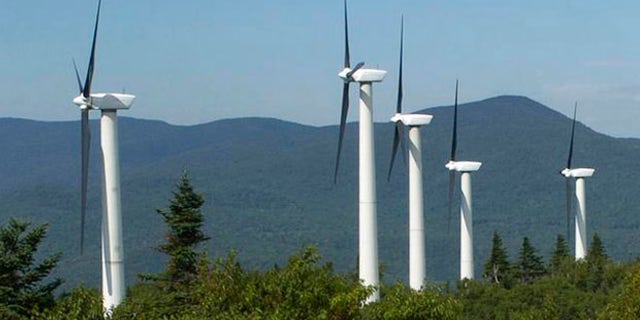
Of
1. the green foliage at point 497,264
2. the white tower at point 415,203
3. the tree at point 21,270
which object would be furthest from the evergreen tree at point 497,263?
the tree at point 21,270

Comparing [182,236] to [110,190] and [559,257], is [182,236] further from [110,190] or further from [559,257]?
[559,257]

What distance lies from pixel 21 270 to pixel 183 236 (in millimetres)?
18992

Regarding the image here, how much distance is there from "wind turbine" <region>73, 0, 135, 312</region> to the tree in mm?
3114

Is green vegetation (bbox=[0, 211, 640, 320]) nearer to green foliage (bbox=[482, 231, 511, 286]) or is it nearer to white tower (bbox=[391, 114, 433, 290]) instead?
white tower (bbox=[391, 114, 433, 290])

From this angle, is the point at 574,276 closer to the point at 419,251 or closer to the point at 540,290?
the point at 540,290

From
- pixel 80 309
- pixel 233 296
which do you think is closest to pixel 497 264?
pixel 233 296

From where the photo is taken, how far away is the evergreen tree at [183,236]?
233 ft

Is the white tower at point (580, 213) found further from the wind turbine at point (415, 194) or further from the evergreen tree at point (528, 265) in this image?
the wind turbine at point (415, 194)

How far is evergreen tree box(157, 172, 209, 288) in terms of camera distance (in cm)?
7100

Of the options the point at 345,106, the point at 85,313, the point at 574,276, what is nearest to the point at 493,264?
the point at 574,276

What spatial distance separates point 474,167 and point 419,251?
3031cm

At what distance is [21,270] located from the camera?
53.3 meters

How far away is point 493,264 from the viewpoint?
127m

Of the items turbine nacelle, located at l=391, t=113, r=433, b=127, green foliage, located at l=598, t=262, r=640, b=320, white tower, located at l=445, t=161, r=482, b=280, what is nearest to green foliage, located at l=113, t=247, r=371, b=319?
green foliage, located at l=598, t=262, r=640, b=320
